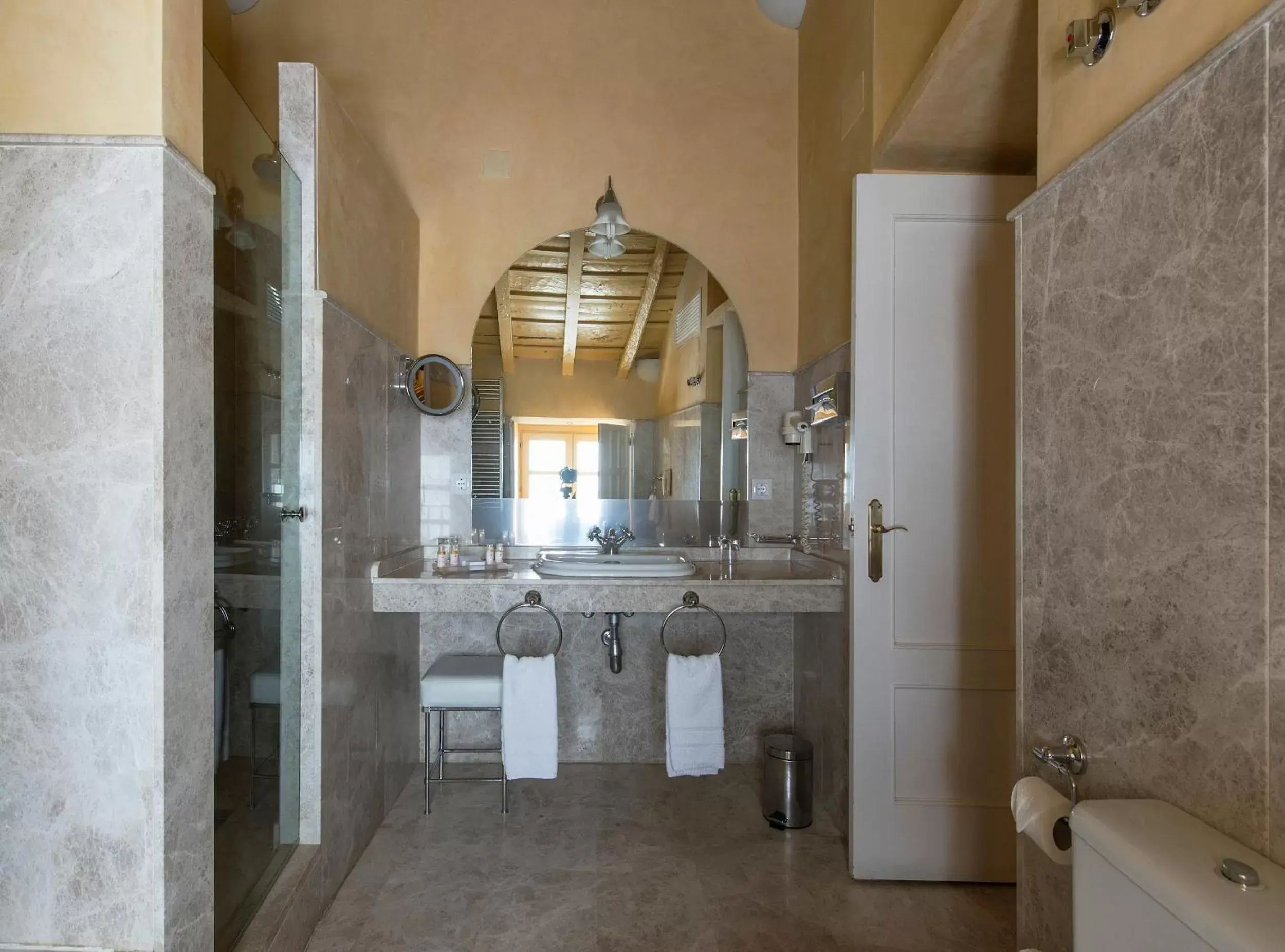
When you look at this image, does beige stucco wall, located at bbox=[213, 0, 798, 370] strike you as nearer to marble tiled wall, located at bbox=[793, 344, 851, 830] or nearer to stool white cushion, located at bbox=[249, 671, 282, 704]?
marble tiled wall, located at bbox=[793, 344, 851, 830]

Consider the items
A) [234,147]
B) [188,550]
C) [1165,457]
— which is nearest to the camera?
[1165,457]

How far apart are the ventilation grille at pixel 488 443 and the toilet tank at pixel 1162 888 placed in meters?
2.54

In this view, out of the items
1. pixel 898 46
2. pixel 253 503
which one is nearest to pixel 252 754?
pixel 253 503

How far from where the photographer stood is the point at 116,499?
48.3 inches

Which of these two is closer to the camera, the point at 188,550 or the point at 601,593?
the point at 188,550

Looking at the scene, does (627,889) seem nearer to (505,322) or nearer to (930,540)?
(930,540)

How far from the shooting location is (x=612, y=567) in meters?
2.72

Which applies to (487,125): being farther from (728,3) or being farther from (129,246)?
(129,246)

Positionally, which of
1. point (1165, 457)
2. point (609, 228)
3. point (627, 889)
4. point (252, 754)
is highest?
point (609, 228)

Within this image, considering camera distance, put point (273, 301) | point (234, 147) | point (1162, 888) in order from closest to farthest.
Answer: point (1162, 888) < point (234, 147) < point (273, 301)

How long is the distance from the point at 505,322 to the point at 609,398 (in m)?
0.56

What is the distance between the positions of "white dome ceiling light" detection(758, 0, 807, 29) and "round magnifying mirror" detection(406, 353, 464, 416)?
2.06 m

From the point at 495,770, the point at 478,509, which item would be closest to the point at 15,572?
the point at 478,509

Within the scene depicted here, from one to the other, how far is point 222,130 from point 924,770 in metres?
2.48
